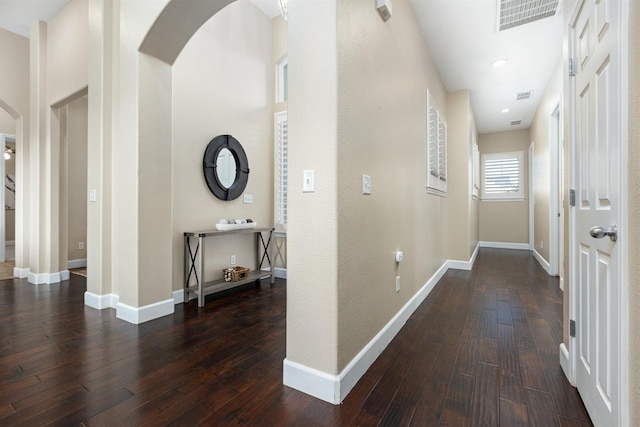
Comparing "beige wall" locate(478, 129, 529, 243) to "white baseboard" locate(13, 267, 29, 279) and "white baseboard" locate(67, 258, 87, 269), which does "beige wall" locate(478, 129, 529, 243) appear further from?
"white baseboard" locate(13, 267, 29, 279)

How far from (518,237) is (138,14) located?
7.99 metres

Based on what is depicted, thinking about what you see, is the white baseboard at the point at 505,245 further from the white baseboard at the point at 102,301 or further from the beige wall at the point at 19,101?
the beige wall at the point at 19,101

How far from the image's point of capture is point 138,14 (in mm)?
2494

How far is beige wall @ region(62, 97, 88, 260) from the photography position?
5027mm

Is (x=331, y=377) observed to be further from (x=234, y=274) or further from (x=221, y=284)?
(x=234, y=274)

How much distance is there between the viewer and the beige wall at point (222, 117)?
307cm

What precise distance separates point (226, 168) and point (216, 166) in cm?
17

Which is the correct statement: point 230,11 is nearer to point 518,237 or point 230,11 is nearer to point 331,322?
point 331,322

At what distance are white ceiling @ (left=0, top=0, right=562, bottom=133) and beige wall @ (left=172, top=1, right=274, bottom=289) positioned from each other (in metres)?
0.68

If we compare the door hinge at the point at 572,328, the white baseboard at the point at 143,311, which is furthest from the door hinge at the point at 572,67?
the white baseboard at the point at 143,311

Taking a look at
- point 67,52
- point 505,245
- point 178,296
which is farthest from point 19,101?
point 505,245

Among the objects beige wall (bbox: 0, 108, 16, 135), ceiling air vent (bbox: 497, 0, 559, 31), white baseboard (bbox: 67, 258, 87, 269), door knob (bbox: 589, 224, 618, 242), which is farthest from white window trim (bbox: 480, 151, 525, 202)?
beige wall (bbox: 0, 108, 16, 135)

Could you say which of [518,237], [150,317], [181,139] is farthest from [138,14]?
[518,237]

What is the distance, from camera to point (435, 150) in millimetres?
3723
